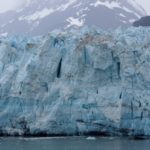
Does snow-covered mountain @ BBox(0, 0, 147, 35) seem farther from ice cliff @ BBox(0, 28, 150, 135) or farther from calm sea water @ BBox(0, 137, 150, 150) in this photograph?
calm sea water @ BBox(0, 137, 150, 150)

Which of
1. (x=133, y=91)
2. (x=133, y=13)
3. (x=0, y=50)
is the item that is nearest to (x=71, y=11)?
(x=133, y=13)

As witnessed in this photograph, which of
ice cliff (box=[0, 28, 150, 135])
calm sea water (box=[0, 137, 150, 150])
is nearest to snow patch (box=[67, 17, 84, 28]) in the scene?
ice cliff (box=[0, 28, 150, 135])

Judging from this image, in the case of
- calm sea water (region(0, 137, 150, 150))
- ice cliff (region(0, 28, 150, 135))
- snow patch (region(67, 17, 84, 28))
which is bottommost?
calm sea water (region(0, 137, 150, 150))

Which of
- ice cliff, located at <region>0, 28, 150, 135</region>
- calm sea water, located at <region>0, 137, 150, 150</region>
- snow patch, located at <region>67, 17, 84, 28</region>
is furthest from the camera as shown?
snow patch, located at <region>67, 17, 84, 28</region>

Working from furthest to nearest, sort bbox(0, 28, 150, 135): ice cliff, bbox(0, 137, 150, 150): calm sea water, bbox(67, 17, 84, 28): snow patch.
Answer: bbox(67, 17, 84, 28): snow patch
bbox(0, 28, 150, 135): ice cliff
bbox(0, 137, 150, 150): calm sea water

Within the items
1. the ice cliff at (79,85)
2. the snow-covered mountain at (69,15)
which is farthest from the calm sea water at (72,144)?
the snow-covered mountain at (69,15)

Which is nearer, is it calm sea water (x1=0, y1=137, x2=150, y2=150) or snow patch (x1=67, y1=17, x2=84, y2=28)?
calm sea water (x1=0, y1=137, x2=150, y2=150)

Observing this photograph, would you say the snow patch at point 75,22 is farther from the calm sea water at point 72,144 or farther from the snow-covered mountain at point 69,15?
the calm sea water at point 72,144

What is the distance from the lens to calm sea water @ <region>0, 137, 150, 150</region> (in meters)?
21.0

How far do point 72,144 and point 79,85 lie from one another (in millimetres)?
4361

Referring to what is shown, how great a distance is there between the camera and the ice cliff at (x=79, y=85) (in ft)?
81.0

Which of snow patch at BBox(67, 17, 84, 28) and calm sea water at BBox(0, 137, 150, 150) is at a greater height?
snow patch at BBox(67, 17, 84, 28)

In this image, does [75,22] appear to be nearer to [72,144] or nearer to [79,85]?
[79,85]

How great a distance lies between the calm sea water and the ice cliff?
0.98m
